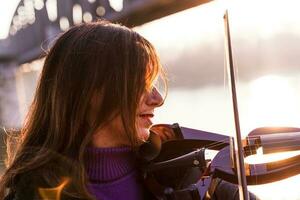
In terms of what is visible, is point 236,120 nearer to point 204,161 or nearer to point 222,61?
point 204,161

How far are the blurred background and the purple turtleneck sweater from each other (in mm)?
225

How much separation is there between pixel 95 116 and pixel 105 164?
0.23 feet

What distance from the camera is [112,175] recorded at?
2.65 feet

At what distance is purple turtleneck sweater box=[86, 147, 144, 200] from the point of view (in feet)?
2.61

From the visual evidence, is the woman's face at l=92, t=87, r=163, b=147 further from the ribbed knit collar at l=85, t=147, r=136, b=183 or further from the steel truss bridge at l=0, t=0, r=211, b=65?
the steel truss bridge at l=0, t=0, r=211, b=65

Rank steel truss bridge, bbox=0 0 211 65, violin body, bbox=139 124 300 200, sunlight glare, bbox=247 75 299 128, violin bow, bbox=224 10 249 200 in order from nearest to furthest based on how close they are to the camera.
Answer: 1. violin bow, bbox=224 10 249 200
2. violin body, bbox=139 124 300 200
3. sunlight glare, bbox=247 75 299 128
4. steel truss bridge, bbox=0 0 211 65

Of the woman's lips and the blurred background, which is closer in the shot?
the woman's lips

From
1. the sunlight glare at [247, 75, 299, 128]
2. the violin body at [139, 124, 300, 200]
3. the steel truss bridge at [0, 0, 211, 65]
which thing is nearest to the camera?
the violin body at [139, 124, 300, 200]

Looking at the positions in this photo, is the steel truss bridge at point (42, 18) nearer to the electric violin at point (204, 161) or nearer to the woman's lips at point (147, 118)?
the electric violin at point (204, 161)

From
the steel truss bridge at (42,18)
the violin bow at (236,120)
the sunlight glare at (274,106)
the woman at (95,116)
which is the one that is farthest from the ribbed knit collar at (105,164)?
the steel truss bridge at (42,18)

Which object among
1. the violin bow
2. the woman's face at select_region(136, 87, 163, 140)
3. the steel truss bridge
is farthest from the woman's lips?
the steel truss bridge

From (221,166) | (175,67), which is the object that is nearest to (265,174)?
(221,166)

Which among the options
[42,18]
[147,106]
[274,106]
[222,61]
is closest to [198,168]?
[147,106]

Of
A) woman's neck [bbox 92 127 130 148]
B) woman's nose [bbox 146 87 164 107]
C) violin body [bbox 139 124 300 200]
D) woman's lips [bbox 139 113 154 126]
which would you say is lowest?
violin body [bbox 139 124 300 200]
